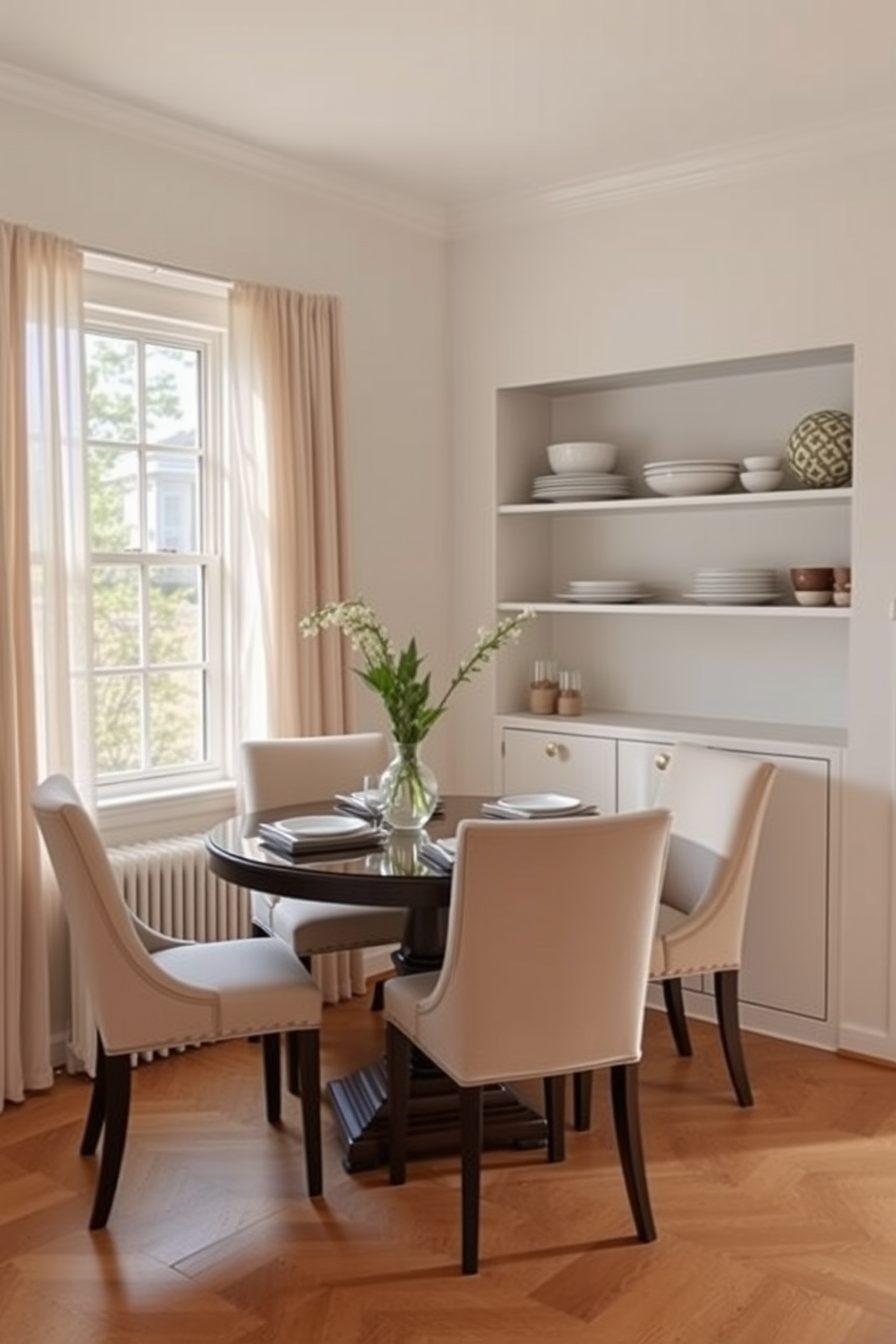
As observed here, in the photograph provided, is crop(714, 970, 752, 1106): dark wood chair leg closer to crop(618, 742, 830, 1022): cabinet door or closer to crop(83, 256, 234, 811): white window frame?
crop(618, 742, 830, 1022): cabinet door

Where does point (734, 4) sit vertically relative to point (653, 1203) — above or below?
above

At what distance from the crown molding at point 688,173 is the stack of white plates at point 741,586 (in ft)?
4.14

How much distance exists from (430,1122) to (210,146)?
298cm

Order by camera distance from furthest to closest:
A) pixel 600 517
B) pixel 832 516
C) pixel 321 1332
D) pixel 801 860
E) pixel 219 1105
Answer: pixel 600 517
pixel 832 516
pixel 801 860
pixel 219 1105
pixel 321 1332

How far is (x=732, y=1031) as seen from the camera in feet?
11.8

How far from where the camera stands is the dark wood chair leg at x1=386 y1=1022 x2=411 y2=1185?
9.94 feet

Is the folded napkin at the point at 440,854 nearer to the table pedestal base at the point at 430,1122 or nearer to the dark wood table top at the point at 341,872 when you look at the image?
the dark wood table top at the point at 341,872

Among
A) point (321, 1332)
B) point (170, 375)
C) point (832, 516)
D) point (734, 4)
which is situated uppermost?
point (734, 4)

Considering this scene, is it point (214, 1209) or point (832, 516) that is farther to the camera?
point (832, 516)

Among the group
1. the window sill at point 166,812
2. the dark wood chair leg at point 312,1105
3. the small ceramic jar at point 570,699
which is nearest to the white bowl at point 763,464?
the small ceramic jar at point 570,699

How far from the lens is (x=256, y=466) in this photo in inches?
166

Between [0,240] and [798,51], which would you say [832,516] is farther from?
[0,240]

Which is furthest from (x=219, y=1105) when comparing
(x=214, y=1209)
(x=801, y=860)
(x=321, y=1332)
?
(x=801, y=860)

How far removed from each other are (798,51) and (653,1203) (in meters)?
2.93
